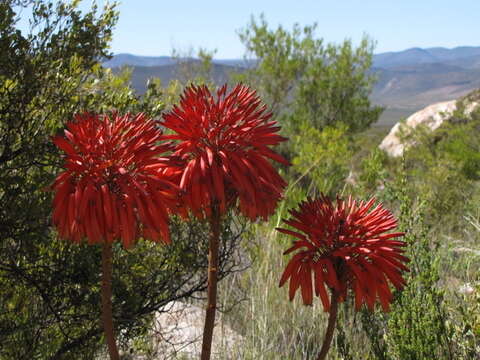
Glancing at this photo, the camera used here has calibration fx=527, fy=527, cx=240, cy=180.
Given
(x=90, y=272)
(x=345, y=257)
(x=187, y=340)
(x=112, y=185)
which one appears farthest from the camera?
(x=187, y=340)

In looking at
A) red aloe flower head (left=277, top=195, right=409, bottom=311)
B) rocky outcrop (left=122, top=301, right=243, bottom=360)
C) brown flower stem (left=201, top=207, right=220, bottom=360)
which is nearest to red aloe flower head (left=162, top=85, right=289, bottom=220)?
brown flower stem (left=201, top=207, right=220, bottom=360)

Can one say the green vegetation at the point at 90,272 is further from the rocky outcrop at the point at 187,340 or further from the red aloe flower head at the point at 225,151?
the red aloe flower head at the point at 225,151

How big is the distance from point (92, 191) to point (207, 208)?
0.34m

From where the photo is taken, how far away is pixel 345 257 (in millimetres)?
1595

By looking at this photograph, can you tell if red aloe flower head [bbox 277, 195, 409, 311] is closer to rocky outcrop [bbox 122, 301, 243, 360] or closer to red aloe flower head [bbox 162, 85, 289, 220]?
red aloe flower head [bbox 162, 85, 289, 220]

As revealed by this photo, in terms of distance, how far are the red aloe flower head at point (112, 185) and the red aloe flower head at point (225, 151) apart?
0.22 ft

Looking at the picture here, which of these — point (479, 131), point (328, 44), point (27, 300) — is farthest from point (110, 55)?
point (328, 44)

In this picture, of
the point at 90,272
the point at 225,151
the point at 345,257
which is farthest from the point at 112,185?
the point at 90,272

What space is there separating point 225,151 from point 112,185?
13.1 inches

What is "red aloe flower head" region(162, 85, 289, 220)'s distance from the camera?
4.79 ft

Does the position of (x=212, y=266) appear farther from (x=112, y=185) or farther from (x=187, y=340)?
(x=187, y=340)

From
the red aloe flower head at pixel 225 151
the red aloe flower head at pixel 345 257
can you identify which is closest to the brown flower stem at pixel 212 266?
the red aloe flower head at pixel 225 151

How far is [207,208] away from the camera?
5.07ft

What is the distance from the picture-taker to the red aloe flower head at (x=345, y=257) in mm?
1622
